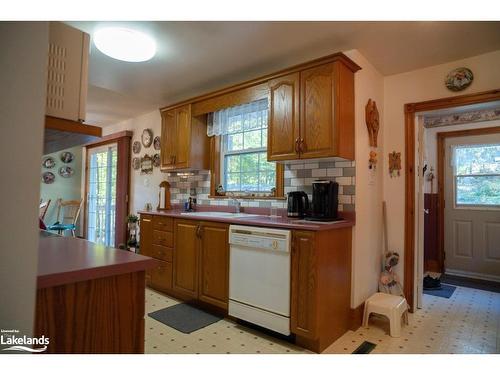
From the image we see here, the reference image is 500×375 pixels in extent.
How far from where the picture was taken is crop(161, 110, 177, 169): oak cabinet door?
3.60m

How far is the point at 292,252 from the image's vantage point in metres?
2.05

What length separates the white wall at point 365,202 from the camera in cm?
239

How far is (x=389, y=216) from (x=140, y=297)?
8.09ft

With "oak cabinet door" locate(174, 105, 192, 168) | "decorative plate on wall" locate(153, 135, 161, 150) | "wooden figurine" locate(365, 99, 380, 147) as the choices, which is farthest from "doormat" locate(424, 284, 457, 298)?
"decorative plate on wall" locate(153, 135, 161, 150)

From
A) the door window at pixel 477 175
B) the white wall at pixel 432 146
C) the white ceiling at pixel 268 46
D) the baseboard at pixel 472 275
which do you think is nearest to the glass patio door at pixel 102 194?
the white ceiling at pixel 268 46

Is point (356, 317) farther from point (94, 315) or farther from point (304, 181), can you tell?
point (94, 315)

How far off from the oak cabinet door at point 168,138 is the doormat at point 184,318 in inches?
65.9

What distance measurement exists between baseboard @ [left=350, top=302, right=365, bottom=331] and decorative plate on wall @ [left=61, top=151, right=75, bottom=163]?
6.19 m

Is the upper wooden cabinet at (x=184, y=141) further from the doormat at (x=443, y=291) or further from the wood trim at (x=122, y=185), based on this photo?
the doormat at (x=443, y=291)

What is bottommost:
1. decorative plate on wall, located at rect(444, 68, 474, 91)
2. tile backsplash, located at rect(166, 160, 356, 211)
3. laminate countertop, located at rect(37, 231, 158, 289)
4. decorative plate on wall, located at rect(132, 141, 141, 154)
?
laminate countertop, located at rect(37, 231, 158, 289)

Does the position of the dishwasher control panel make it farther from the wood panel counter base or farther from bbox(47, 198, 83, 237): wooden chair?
bbox(47, 198, 83, 237): wooden chair

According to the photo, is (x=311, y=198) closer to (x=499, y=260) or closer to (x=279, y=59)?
(x=279, y=59)
